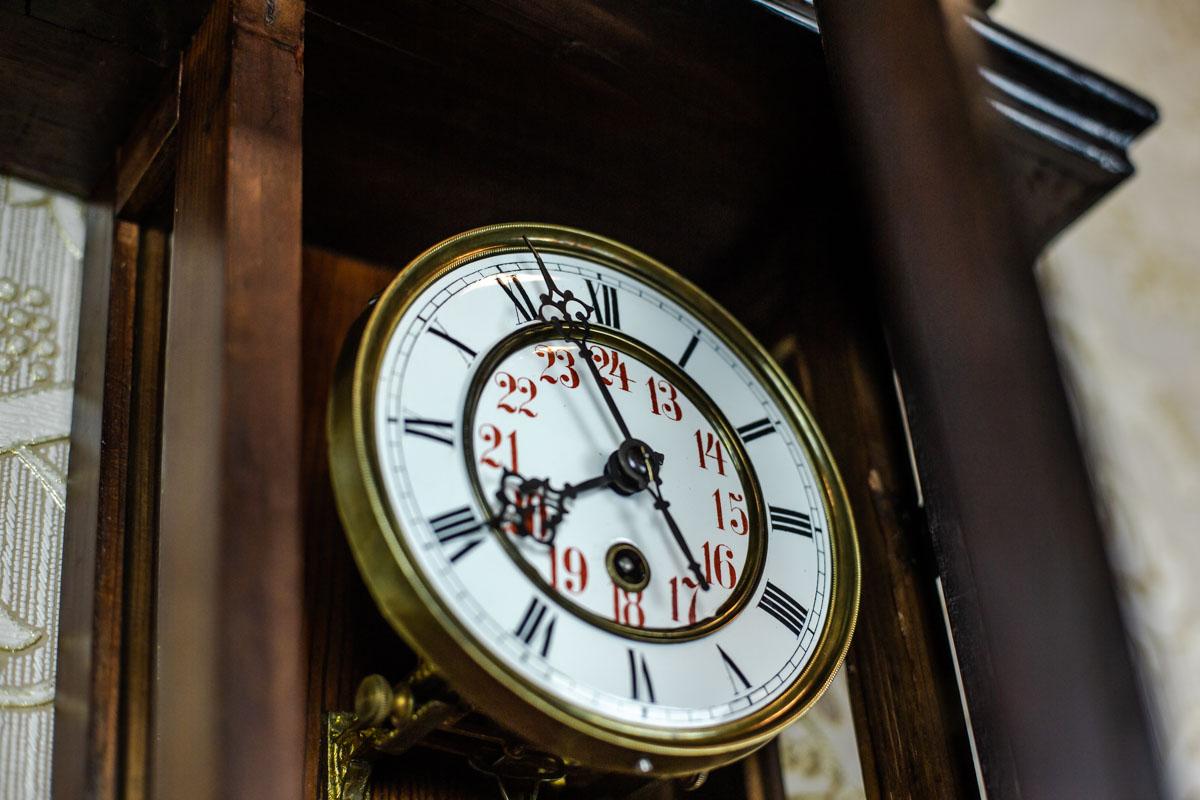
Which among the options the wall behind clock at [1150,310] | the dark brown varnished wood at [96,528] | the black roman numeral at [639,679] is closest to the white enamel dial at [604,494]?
the black roman numeral at [639,679]

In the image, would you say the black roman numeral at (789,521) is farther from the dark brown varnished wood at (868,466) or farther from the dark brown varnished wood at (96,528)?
the dark brown varnished wood at (96,528)

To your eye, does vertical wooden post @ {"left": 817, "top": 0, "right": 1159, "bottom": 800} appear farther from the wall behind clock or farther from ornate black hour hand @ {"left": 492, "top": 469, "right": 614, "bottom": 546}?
the wall behind clock

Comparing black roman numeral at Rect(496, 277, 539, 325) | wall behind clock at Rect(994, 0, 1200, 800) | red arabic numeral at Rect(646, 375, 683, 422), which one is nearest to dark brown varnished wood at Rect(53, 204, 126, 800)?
black roman numeral at Rect(496, 277, 539, 325)

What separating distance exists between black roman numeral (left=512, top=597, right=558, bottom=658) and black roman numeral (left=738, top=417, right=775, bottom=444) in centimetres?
25

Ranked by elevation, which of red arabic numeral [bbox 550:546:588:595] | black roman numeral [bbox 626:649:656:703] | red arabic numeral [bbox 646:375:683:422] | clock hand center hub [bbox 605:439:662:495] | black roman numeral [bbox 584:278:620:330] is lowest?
black roman numeral [bbox 626:649:656:703]

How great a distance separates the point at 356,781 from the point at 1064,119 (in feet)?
2.62

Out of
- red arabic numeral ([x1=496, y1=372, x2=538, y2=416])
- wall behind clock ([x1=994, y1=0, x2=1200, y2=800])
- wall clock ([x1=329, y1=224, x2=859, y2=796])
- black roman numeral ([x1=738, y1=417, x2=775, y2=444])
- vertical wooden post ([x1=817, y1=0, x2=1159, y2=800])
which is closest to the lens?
vertical wooden post ([x1=817, y1=0, x2=1159, y2=800])

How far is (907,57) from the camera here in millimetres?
820

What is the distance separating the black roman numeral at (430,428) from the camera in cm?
86

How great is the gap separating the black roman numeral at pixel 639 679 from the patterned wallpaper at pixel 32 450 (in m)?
0.38

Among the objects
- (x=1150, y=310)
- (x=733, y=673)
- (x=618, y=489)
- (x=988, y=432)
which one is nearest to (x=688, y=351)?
(x=618, y=489)

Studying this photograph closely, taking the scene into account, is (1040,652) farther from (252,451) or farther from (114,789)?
(114,789)

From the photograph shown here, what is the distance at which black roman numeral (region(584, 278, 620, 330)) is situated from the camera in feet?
3.32

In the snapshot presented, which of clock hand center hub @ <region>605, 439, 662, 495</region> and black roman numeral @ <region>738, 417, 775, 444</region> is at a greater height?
Answer: black roman numeral @ <region>738, 417, 775, 444</region>
